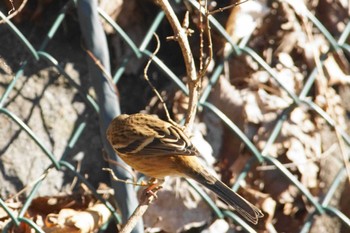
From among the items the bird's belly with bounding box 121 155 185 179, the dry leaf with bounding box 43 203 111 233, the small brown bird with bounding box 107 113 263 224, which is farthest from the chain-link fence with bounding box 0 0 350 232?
the bird's belly with bounding box 121 155 185 179

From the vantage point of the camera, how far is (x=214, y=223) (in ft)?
16.0

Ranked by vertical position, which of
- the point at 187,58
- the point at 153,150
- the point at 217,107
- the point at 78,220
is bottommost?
the point at 217,107

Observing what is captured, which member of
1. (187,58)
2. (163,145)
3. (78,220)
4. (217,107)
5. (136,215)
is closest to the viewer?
(136,215)

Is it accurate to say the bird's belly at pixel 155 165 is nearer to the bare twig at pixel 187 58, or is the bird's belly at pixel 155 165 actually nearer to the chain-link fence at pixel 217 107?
the chain-link fence at pixel 217 107

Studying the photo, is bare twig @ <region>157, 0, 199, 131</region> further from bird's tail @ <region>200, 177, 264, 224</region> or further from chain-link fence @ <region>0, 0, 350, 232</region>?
chain-link fence @ <region>0, 0, 350, 232</region>

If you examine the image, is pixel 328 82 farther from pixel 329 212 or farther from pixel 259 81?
pixel 329 212

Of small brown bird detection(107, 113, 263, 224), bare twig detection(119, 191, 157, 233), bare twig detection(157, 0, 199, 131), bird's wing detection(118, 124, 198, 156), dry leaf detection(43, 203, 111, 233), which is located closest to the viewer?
bare twig detection(119, 191, 157, 233)

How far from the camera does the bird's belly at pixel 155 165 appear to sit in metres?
4.29

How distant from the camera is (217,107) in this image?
17.4ft

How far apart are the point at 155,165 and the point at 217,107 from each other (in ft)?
3.65

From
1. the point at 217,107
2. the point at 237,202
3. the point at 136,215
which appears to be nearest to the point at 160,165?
the point at 237,202

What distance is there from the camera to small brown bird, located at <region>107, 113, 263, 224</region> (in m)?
4.21

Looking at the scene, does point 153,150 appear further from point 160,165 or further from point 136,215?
point 136,215

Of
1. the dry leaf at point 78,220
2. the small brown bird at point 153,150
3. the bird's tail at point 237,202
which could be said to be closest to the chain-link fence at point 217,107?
the dry leaf at point 78,220
